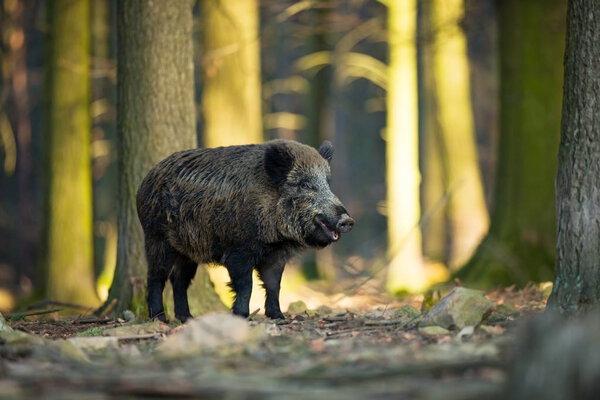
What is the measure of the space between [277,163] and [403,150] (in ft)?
29.9

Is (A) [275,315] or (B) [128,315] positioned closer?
(A) [275,315]

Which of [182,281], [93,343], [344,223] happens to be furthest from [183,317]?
[93,343]

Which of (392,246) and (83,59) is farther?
(392,246)

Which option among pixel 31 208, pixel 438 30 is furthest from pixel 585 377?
pixel 31 208

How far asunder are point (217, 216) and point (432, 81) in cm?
1287

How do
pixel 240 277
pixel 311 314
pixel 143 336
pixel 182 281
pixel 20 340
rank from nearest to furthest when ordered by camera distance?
1. pixel 20 340
2. pixel 143 336
3. pixel 240 277
4. pixel 311 314
5. pixel 182 281

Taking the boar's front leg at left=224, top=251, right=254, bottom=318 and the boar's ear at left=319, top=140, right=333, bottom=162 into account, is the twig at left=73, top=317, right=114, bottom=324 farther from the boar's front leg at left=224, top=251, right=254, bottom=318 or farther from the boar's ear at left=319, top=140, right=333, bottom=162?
the boar's ear at left=319, top=140, right=333, bottom=162

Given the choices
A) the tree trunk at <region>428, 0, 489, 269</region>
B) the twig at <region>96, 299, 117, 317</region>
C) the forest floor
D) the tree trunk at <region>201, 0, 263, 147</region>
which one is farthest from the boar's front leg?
the tree trunk at <region>428, 0, 489, 269</region>

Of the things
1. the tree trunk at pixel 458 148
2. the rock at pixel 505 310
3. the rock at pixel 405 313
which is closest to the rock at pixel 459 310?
the rock at pixel 405 313

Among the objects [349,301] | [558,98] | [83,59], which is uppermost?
[83,59]

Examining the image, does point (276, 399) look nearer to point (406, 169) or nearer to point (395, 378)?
point (395, 378)

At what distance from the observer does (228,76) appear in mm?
15367

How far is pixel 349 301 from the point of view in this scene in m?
13.9

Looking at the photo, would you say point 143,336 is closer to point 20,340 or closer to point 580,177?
point 20,340
